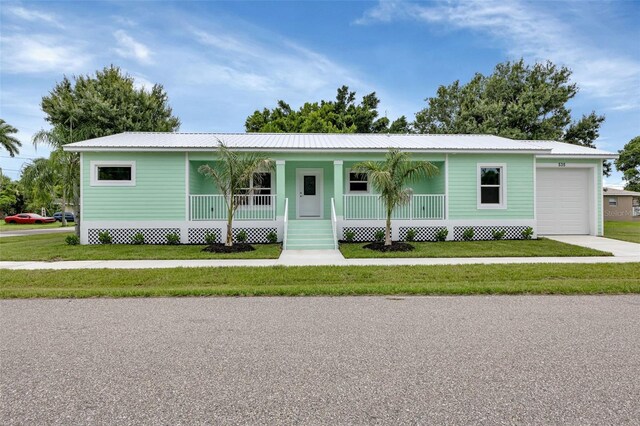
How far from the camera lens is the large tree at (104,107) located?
806 inches

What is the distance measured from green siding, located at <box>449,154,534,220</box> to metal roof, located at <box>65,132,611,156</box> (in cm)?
46

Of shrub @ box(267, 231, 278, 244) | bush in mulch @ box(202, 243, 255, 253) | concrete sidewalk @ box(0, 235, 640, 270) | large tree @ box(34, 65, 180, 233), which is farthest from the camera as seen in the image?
large tree @ box(34, 65, 180, 233)

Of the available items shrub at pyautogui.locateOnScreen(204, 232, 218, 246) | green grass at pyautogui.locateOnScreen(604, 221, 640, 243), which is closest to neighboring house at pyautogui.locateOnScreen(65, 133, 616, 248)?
shrub at pyautogui.locateOnScreen(204, 232, 218, 246)

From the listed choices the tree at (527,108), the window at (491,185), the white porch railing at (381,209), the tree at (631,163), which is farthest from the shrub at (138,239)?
the tree at (631,163)

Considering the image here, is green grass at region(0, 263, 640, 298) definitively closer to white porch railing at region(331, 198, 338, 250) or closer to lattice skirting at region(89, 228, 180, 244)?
white porch railing at region(331, 198, 338, 250)

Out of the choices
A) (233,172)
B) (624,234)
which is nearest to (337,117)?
(233,172)

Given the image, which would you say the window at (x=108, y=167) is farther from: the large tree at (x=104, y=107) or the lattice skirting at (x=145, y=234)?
the large tree at (x=104, y=107)

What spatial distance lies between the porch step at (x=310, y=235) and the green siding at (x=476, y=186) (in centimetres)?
498

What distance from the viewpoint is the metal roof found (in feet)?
42.1

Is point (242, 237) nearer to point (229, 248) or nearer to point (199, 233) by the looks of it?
point (199, 233)

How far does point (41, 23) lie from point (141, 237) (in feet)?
31.8

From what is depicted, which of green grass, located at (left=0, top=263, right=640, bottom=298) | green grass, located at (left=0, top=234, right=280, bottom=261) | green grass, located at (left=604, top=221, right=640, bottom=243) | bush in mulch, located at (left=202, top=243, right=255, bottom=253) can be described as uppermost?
green grass, located at (left=604, top=221, right=640, bottom=243)

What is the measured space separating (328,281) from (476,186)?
29.9ft

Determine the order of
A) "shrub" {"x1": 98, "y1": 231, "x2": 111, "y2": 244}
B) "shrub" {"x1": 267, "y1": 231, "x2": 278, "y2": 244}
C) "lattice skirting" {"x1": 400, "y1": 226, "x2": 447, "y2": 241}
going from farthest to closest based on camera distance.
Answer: "lattice skirting" {"x1": 400, "y1": 226, "x2": 447, "y2": 241}, "shrub" {"x1": 267, "y1": 231, "x2": 278, "y2": 244}, "shrub" {"x1": 98, "y1": 231, "x2": 111, "y2": 244}
